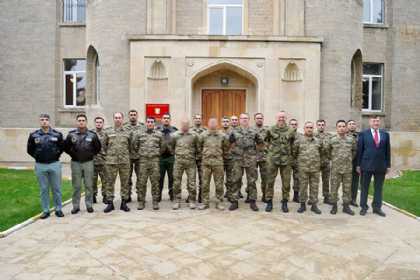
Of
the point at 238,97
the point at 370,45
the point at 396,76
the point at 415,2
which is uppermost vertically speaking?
the point at 415,2

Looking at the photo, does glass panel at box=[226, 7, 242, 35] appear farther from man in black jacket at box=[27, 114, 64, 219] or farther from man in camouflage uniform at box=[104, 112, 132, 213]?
man in black jacket at box=[27, 114, 64, 219]

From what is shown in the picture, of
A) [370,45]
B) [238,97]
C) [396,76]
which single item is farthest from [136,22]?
[396,76]

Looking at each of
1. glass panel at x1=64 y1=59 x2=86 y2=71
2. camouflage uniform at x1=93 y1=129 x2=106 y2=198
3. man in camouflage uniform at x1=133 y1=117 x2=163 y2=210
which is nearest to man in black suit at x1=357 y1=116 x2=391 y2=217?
man in camouflage uniform at x1=133 y1=117 x2=163 y2=210

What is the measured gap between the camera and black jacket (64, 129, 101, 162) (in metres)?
7.62

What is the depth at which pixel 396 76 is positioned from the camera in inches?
693

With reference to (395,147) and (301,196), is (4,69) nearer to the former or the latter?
(301,196)

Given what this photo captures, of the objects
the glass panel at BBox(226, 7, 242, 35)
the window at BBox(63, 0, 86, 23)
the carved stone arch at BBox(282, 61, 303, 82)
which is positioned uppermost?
the window at BBox(63, 0, 86, 23)

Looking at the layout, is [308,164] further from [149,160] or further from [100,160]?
[100,160]

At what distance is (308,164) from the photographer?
7.96 meters

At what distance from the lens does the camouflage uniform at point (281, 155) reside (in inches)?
317

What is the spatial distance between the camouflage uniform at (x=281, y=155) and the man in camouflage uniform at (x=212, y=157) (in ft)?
2.97

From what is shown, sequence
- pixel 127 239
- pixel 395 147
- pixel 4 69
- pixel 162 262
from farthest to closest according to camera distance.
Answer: pixel 4 69
pixel 395 147
pixel 127 239
pixel 162 262

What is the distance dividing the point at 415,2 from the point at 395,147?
21.6 ft

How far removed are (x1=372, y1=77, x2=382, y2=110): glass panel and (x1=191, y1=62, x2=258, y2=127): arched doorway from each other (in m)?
6.36
